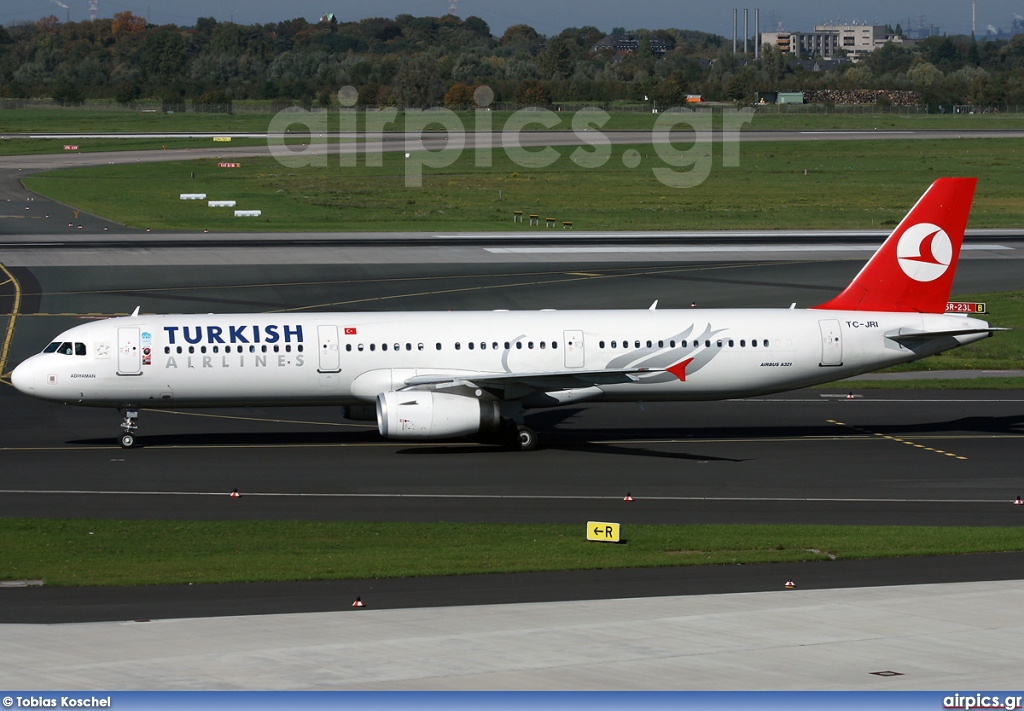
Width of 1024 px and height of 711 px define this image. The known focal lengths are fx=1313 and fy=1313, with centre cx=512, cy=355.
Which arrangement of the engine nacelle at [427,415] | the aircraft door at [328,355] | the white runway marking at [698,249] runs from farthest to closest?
the white runway marking at [698,249]
the aircraft door at [328,355]
the engine nacelle at [427,415]

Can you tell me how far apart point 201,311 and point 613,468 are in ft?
105

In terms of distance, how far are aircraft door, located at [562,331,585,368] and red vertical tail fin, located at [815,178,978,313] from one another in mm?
9103

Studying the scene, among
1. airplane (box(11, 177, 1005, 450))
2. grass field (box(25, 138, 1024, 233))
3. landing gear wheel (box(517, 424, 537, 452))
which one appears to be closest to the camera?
airplane (box(11, 177, 1005, 450))

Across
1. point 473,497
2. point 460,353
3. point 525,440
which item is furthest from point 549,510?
point 460,353

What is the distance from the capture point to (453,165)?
146 meters

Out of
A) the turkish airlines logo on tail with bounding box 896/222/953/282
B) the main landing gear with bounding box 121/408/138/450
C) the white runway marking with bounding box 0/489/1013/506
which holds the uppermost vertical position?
the turkish airlines logo on tail with bounding box 896/222/953/282

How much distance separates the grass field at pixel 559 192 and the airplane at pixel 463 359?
56.6m

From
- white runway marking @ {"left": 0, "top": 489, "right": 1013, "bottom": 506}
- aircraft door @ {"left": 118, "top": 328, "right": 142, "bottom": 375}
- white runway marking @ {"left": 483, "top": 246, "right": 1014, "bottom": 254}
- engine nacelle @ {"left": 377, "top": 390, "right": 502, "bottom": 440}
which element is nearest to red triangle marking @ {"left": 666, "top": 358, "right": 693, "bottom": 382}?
engine nacelle @ {"left": 377, "top": 390, "right": 502, "bottom": 440}

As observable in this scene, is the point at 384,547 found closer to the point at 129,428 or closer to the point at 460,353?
the point at 460,353

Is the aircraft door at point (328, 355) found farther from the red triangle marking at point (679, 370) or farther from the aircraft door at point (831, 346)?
the aircraft door at point (831, 346)

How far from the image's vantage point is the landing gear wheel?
42.6m

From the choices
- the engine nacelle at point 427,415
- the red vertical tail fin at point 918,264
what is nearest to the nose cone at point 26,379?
the engine nacelle at point 427,415

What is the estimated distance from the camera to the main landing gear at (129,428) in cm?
4250

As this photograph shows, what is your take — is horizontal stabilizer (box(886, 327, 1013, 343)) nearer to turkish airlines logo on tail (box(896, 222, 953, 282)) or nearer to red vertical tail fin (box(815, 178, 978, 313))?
red vertical tail fin (box(815, 178, 978, 313))
